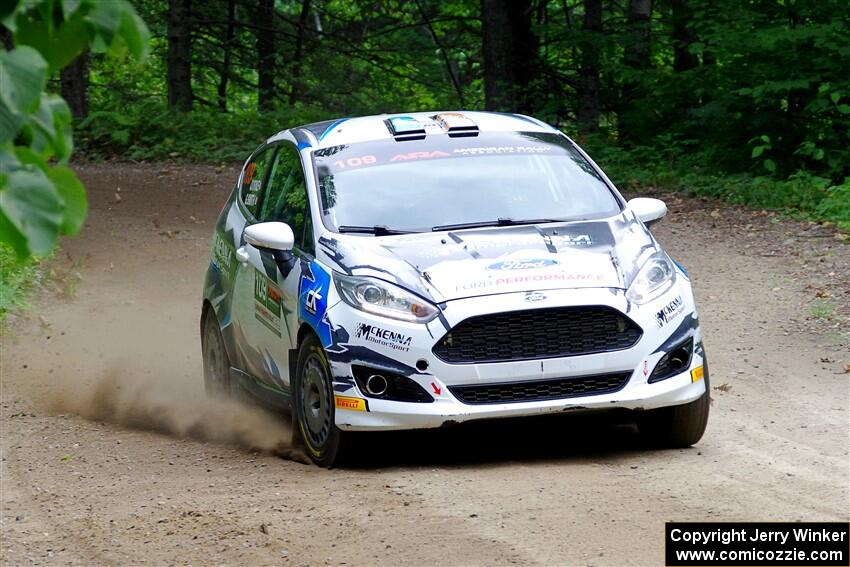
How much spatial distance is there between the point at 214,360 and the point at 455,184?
101 inches

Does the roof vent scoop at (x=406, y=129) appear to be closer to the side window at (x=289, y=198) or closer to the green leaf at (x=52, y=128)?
the side window at (x=289, y=198)

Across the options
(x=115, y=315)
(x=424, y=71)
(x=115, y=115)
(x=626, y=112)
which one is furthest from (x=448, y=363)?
(x=424, y=71)

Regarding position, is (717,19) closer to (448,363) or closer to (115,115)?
(115,115)

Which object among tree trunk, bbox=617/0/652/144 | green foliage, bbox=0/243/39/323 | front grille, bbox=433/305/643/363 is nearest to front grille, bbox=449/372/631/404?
front grille, bbox=433/305/643/363

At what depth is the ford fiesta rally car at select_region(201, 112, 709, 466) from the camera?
6.56 meters

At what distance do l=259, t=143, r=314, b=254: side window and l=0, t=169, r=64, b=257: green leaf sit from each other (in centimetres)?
500

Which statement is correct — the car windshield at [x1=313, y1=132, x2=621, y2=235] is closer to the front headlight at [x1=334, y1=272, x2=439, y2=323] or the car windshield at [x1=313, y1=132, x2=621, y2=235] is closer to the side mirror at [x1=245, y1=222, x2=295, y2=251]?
the side mirror at [x1=245, y1=222, x2=295, y2=251]

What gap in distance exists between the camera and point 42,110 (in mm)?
2461

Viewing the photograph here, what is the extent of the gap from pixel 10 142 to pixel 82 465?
568 centimetres

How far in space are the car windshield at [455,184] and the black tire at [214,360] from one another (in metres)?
1.76

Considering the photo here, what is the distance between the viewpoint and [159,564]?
531cm

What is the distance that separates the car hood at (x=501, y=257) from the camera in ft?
21.7

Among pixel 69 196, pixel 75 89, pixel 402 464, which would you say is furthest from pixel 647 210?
A: pixel 75 89

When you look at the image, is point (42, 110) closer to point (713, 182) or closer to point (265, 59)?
point (713, 182)
